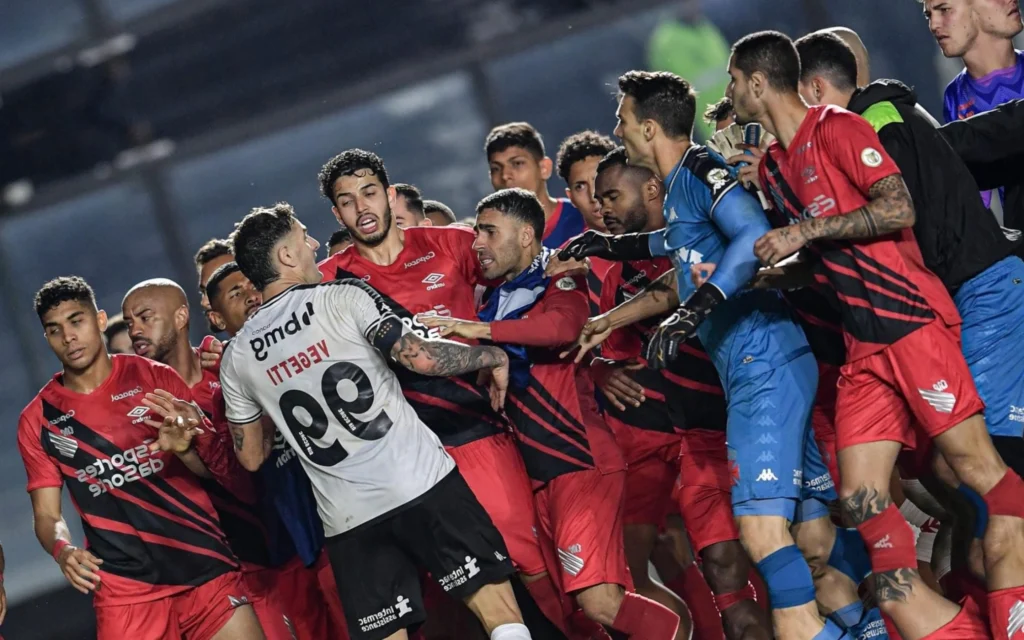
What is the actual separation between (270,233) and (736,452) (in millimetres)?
2055

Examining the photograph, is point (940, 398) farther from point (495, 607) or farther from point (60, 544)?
point (60, 544)

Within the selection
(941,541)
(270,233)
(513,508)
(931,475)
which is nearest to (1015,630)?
(931,475)

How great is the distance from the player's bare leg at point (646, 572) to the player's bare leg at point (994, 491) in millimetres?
1631

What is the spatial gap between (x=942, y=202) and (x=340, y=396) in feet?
7.74

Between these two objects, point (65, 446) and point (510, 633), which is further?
point (65, 446)

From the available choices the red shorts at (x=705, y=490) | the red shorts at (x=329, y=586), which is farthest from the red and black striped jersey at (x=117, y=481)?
the red shorts at (x=705, y=490)

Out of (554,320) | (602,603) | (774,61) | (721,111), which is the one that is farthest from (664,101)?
(602,603)

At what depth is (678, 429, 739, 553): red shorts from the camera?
17.7 feet

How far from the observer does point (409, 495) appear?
5027 mm

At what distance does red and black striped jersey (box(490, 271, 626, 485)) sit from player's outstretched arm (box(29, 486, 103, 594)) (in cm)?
200

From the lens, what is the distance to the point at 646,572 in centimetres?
590

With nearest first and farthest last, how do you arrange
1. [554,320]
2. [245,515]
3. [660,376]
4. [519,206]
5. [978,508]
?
[978,508] < [554,320] < [519,206] < [660,376] < [245,515]

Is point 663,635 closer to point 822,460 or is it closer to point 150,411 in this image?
point 822,460

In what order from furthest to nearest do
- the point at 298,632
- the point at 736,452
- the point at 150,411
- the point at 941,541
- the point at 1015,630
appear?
the point at 298,632
the point at 150,411
the point at 941,541
the point at 736,452
the point at 1015,630
